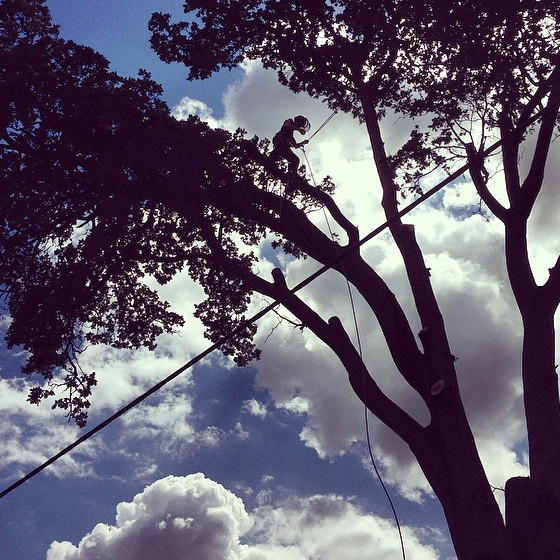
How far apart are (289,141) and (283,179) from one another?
2.35ft

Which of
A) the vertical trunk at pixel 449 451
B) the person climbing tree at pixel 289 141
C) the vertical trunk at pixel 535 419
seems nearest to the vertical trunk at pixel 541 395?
the vertical trunk at pixel 535 419

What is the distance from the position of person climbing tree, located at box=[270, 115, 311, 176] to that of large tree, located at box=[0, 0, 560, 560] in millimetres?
265

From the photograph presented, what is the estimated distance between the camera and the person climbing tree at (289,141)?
8.37 meters

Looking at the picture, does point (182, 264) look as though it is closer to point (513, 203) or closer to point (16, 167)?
point (16, 167)

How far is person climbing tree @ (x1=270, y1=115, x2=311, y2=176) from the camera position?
27.5ft

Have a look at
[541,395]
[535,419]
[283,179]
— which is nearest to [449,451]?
[535,419]

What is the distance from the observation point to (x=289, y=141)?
8.44 m

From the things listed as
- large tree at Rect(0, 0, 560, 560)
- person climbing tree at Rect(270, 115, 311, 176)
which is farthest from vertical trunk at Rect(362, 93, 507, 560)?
person climbing tree at Rect(270, 115, 311, 176)

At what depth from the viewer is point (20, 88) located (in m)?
7.05

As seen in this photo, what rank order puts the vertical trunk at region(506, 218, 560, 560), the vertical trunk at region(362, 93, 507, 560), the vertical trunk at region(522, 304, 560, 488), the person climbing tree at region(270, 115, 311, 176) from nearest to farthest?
the vertical trunk at region(506, 218, 560, 560)
the vertical trunk at region(362, 93, 507, 560)
the vertical trunk at region(522, 304, 560, 488)
the person climbing tree at region(270, 115, 311, 176)

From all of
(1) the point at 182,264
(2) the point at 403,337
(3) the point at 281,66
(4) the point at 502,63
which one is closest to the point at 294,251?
(1) the point at 182,264

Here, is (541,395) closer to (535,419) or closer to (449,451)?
(535,419)

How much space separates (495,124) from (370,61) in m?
2.21

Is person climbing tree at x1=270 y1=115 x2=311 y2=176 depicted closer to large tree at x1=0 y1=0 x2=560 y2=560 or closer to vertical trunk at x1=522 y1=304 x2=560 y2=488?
large tree at x1=0 y1=0 x2=560 y2=560
